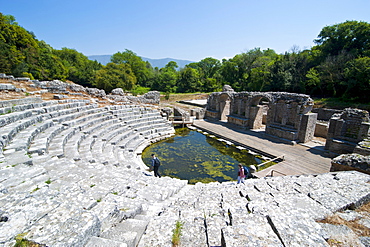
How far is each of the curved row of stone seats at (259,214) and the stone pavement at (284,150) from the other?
3.36 m

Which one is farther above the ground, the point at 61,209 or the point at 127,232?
the point at 61,209

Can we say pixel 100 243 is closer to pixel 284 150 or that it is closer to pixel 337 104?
pixel 284 150

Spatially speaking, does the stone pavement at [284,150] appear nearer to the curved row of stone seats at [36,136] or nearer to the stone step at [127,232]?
the stone step at [127,232]

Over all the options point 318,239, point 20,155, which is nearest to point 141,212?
point 318,239

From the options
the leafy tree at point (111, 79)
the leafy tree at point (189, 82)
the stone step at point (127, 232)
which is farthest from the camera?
the leafy tree at point (189, 82)

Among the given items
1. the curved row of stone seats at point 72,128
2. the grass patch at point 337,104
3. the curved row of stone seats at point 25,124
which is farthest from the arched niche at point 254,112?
the curved row of stone seats at point 25,124

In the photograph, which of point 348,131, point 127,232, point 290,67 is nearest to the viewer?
point 127,232

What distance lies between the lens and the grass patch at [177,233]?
2.86 metres

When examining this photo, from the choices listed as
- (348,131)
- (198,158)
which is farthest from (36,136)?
(348,131)

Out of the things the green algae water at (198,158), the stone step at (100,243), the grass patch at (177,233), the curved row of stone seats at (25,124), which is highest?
the curved row of stone seats at (25,124)

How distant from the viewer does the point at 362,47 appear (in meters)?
22.8

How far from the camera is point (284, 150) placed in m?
11.4

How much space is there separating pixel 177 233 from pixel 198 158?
7977 mm

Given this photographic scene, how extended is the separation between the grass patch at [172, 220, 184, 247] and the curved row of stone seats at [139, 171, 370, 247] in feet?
0.22
